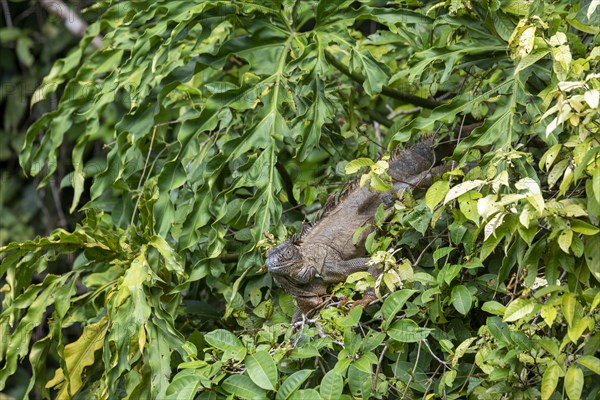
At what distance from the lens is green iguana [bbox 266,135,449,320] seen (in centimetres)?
284

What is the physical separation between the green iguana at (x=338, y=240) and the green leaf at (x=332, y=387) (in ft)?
1.92

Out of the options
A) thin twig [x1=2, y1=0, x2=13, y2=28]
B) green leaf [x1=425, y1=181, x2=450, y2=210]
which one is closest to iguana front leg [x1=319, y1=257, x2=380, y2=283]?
green leaf [x1=425, y1=181, x2=450, y2=210]

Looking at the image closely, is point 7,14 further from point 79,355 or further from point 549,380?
point 549,380

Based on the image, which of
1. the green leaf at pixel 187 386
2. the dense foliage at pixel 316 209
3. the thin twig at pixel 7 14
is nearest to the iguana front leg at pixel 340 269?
the dense foliage at pixel 316 209

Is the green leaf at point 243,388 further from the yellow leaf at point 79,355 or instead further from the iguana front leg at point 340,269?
the yellow leaf at point 79,355

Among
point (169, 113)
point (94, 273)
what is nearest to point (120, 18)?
point (169, 113)

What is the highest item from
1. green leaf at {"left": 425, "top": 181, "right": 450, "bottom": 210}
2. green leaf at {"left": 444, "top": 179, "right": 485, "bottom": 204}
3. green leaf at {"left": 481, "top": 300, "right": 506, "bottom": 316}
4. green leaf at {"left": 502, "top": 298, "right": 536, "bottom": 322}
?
green leaf at {"left": 444, "top": 179, "right": 485, "bottom": 204}

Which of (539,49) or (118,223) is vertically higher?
(539,49)

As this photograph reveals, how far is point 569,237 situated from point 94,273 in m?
1.88

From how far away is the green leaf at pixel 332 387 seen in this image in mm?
2232

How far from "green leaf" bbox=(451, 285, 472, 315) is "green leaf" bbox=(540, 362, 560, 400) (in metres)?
0.38

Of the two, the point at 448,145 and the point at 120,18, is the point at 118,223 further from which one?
the point at 448,145

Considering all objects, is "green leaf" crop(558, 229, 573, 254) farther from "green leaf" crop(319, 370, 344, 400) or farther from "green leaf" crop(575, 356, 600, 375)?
"green leaf" crop(319, 370, 344, 400)

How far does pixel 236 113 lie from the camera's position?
10.6ft
